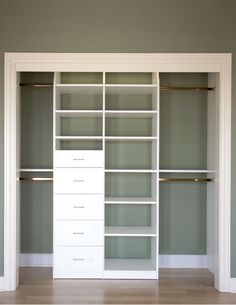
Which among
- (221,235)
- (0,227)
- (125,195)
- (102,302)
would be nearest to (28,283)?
(0,227)

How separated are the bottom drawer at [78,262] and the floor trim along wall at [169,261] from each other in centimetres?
59

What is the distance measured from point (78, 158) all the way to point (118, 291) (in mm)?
1318

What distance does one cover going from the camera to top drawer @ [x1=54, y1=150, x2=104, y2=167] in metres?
4.23

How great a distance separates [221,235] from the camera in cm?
395

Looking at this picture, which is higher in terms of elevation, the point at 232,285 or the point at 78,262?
the point at 78,262

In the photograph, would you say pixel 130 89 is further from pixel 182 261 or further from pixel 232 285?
pixel 232 285

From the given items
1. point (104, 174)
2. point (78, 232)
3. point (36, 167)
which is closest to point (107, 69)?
point (104, 174)

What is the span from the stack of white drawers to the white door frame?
472mm

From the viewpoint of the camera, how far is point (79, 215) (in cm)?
425

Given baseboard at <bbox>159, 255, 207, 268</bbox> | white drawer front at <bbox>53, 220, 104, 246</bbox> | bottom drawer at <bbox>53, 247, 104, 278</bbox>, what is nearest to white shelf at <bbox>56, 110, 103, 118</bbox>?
white drawer front at <bbox>53, 220, 104, 246</bbox>

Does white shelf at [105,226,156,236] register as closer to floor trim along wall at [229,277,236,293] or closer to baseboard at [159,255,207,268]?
baseboard at [159,255,207,268]

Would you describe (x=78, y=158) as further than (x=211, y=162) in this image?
No

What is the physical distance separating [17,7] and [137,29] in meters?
Result: 1.12

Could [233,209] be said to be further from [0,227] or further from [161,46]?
[0,227]
